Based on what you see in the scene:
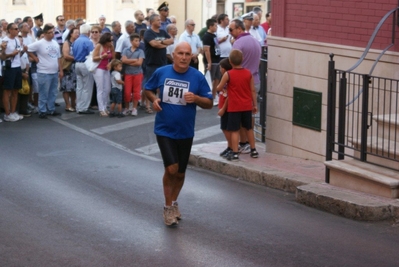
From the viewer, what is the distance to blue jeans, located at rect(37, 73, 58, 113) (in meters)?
17.8

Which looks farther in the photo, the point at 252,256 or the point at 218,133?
the point at 218,133

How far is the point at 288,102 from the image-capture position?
1282 centimetres

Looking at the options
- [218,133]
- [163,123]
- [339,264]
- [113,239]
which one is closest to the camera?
[339,264]

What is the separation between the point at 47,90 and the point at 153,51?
7.69 ft

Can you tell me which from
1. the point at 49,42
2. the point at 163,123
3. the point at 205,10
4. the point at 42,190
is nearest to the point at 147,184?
the point at 42,190

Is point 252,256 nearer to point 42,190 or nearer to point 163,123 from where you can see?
point 163,123

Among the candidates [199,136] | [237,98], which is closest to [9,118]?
[199,136]

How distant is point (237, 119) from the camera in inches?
483

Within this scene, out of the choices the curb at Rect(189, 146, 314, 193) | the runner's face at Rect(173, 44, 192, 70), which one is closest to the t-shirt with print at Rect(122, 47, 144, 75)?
the curb at Rect(189, 146, 314, 193)

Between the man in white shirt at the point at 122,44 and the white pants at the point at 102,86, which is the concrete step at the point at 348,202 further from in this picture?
the man in white shirt at the point at 122,44

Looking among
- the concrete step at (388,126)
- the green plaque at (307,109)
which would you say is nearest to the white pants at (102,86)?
the green plaque at (307,109)

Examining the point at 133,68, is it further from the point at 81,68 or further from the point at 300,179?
the point at 300,179

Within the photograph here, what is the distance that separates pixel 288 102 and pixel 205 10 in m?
36.0

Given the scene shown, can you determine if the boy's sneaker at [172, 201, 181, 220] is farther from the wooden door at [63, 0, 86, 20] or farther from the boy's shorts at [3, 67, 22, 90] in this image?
the wooden door at [63, 0, 86, 20]
